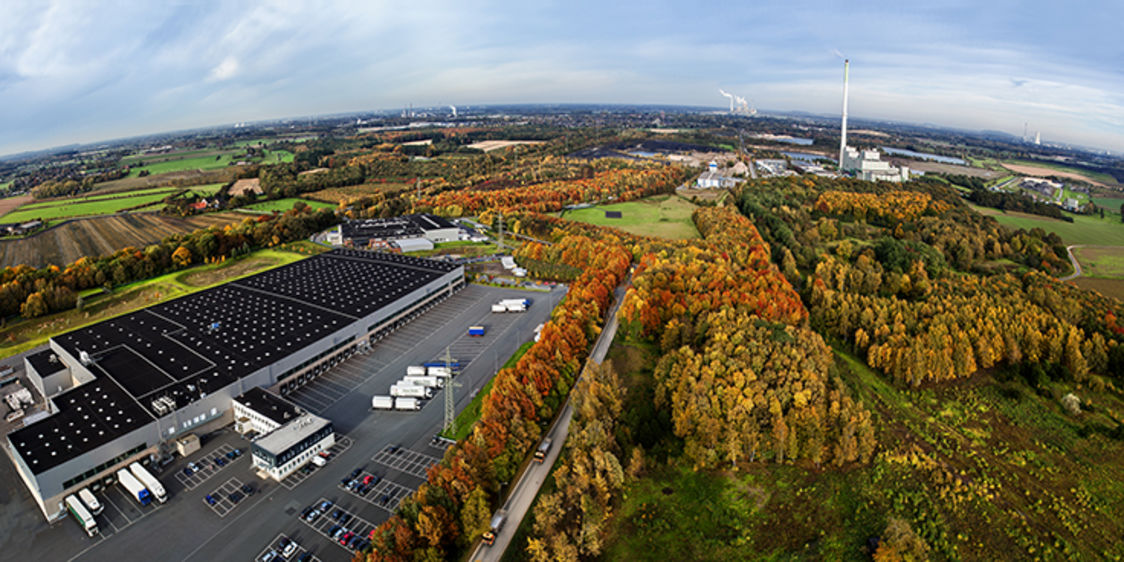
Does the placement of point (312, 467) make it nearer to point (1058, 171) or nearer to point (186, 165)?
point (186, 165)

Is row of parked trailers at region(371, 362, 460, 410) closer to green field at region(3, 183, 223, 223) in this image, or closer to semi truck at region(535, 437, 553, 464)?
semi truck at region(535, 437, 553, 464)

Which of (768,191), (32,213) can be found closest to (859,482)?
(768,191)

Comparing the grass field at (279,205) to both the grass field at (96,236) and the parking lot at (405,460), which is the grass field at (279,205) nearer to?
the grass field at (96,236)

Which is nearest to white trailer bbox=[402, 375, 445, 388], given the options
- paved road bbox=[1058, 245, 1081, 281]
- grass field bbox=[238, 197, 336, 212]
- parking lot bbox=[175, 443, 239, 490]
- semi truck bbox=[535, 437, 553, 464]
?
semi truck bbox=[535, 437, 553, 464]

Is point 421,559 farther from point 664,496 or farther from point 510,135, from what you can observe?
point 510,135

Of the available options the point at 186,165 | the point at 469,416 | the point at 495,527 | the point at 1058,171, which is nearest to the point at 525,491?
the point at 495,527

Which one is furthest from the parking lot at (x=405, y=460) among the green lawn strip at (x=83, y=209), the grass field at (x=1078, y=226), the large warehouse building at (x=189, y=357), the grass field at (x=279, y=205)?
the green lawn strip at (x=83, y=209)
